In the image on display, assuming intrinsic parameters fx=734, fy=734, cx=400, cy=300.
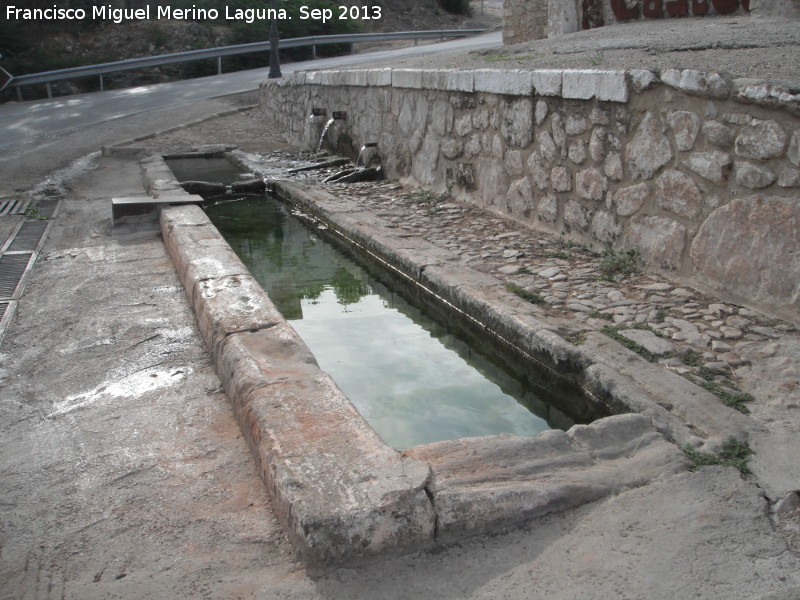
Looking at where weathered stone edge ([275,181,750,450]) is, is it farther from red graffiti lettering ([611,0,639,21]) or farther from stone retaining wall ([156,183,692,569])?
red graffiti lettering ([611,0,639,21])

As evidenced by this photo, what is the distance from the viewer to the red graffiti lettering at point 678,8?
301 inches

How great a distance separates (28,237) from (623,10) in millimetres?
6837

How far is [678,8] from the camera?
25.3 ft

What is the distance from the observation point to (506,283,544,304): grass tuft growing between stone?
3930 mm

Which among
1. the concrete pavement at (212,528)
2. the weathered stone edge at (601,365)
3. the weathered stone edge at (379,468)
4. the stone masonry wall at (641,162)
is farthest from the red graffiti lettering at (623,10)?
the concrete pavement at (212,528)

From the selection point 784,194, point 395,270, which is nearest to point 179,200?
point 395,270

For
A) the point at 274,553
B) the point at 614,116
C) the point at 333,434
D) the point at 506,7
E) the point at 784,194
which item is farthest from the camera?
the point at 506,7

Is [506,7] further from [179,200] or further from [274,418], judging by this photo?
[274,418]

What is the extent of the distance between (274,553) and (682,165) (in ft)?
9.94

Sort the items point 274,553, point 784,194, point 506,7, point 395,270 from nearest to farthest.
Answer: point 274,553 → point 784,194 → point 395,270 → point 506,7

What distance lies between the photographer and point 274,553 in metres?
1.99

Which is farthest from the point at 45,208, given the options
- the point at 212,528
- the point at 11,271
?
the point at 212,528

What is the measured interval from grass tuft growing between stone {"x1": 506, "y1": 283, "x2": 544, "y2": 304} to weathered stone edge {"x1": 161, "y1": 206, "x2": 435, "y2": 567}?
135 cm

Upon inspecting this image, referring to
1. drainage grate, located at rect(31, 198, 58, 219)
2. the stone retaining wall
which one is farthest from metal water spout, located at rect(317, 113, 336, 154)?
the stone retaining wall
